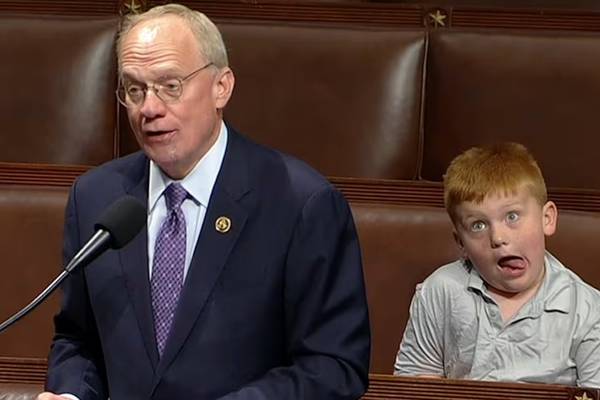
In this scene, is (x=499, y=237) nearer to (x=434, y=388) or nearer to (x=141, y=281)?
(x=434, y=388)

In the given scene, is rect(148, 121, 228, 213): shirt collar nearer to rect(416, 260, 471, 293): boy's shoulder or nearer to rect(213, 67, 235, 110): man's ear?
rect(213, 67, 235, 110): man's ear

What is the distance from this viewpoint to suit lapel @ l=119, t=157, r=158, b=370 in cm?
61

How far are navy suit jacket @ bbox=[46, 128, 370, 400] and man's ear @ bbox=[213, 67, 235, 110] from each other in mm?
29

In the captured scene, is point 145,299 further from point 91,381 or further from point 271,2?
point 271,2

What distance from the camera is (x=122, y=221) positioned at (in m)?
0.52

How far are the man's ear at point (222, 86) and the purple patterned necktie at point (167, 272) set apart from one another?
0.15ft

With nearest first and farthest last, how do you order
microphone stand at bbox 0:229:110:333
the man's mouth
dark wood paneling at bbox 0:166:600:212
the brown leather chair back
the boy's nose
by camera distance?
microphone stand at bbox 0:229:110:333 < the man's mouth < the boy's nose < dark wood paneling at bbox 0:166:600:212 < the brown leather chair back

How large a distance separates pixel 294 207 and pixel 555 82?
0.38 meters

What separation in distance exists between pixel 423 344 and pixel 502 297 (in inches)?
2.1

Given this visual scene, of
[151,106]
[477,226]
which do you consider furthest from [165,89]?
[477,226]

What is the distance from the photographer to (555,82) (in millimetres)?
938

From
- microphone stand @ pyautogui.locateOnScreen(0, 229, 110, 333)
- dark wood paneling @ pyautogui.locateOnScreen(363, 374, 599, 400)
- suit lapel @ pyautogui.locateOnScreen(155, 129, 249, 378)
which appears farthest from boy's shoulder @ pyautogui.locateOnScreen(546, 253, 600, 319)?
microphone stand @ pyautogui.locateOnScreen(0, 229, 110, 333)

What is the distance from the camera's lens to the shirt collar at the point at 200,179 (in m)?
0.63

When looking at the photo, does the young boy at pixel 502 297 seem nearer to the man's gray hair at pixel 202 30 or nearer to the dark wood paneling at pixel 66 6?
the man's gray hair at pixel 202 30
